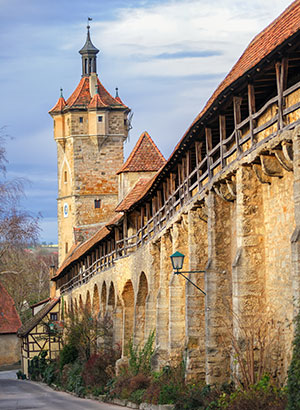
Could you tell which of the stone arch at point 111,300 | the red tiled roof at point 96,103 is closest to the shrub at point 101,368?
the stone arch at point 111,300

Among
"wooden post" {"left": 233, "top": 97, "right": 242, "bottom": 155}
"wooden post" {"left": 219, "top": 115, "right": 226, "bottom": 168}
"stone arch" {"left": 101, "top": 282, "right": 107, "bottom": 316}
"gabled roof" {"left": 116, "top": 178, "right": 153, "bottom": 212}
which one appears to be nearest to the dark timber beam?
"wooden post" {"left": 233, "top": 97, "right": 242, "bottom": 155}

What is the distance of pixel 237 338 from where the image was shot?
50.9 ft

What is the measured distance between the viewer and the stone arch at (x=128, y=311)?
31.9 m

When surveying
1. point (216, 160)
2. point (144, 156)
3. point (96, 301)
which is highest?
point (144, 156)

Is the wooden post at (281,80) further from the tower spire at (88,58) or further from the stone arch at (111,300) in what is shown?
the tower spire at (88,58)

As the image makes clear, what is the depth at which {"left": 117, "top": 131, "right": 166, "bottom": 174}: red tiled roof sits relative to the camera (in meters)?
41.0

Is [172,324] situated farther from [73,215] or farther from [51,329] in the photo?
[73,215]

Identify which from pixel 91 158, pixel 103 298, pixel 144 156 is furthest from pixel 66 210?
pixel 103 298

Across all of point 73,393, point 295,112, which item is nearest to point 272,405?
point 295,112

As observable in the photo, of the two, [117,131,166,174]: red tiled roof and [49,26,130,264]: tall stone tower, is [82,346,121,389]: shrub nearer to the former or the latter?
[117,131,166,174]: red tiled roof

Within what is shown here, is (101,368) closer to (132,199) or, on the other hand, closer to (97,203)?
(132,199)

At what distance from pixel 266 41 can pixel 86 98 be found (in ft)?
161

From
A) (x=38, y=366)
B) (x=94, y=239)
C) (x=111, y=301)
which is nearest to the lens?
(x=111, y=301)

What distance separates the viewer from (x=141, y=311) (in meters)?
29.5
